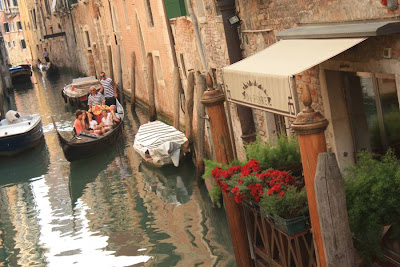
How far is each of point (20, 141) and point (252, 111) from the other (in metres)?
7.71

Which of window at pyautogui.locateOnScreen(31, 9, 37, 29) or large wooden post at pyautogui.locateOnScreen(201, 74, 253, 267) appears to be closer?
large wooden post at pyautogui.locateOnScreen(201, 74, 253, 267)

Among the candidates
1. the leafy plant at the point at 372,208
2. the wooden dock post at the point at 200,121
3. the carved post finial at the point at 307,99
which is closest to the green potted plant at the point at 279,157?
the leafy plant at the point at 372,208

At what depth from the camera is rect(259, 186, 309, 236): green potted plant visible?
425cm

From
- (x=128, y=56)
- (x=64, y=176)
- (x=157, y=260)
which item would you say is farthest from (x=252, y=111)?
(x=128, y=56)

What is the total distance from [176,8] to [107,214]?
3286 mm

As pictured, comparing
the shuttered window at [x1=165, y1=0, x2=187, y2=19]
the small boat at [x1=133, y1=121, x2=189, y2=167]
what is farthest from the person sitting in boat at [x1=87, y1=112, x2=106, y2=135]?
the shuttered window at [x1=165, y1=0, x2=187, y2=19]

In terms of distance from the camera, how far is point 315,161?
3.81m

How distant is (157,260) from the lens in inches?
286

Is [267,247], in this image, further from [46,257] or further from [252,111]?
[46,257]

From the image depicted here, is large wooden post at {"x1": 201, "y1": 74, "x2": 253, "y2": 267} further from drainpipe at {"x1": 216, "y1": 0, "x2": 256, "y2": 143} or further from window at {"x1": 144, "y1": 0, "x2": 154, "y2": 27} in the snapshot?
window at {"x1": 144, "y1": 0, "x2": 154, "y2": 27}

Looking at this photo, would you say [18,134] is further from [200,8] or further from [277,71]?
[277,71]

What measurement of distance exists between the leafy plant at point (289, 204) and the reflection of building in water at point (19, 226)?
13.3 ft

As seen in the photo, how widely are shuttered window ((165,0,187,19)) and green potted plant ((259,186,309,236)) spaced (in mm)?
6409

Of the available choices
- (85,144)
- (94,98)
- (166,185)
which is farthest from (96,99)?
(166,185)
